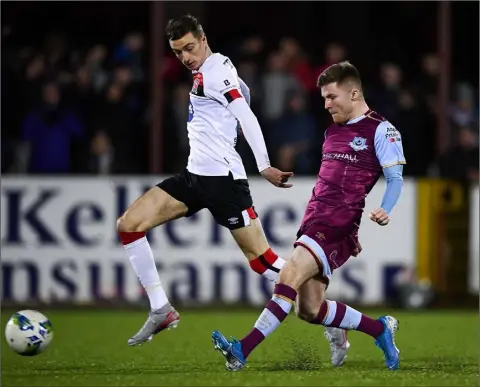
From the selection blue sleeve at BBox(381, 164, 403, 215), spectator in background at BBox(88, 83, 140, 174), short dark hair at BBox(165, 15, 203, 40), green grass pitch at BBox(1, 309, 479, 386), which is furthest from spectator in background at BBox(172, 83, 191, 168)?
blue sleeve at BBox(381, 164, 403, 215)

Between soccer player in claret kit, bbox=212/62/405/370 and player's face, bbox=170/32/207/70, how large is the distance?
1.15 metres

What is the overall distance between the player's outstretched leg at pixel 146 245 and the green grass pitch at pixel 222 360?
27 cm

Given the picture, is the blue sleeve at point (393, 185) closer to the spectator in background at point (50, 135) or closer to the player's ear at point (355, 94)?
the player's ear at point (355, 94)

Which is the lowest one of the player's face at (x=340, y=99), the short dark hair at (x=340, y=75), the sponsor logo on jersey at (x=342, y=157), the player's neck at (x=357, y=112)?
the sponsor logo on jersey at (x=342, y=157)

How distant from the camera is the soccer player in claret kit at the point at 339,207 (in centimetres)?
768

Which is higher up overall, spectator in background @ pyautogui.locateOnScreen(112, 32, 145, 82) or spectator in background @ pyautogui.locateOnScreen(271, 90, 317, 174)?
spectator in background @ pyautogui.locateOnScreen(112, 32, 145, 82)

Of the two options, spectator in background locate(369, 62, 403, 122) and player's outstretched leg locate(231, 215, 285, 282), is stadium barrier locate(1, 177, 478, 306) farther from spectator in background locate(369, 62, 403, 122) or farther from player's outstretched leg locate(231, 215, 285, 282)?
player's outstretched leg locate(231, 215, 285, 282)

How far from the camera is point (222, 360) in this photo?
872cm

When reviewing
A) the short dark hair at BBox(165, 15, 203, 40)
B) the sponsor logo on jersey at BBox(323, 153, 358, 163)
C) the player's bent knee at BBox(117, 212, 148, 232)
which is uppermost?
the short dark hair at BBox(165, 15, 203, 40)

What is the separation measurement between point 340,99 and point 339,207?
70 cm

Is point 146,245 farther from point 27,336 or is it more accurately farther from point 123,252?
point 123,252

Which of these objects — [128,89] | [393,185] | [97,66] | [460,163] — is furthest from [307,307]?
[97,66]

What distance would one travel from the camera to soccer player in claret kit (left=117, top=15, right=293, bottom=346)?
8.70 metres

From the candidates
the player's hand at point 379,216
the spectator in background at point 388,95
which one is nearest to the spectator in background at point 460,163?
the spectator in background at point 388,95
